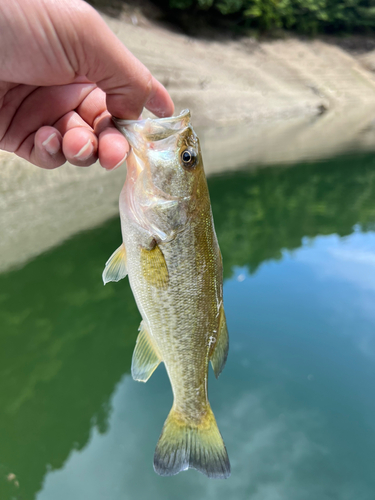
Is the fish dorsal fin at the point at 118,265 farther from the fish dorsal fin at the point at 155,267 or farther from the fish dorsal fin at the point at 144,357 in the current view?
the fish dorsal fin at the point at 144,357

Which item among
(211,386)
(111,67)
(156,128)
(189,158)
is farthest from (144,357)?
(211,386)

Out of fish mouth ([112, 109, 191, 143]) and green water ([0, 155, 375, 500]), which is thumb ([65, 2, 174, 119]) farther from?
green water ([0, 155, 375, 500])

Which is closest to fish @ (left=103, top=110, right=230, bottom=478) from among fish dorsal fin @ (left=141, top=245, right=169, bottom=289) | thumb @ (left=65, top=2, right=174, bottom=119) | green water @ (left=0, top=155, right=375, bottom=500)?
fish dorsal fin @ (left=141, top=245, right=169, bottom=289)

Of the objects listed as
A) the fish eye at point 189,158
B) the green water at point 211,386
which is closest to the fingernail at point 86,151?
the fish eye at point 189,158

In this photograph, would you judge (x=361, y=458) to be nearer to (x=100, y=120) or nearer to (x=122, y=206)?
(x=122, y=206)

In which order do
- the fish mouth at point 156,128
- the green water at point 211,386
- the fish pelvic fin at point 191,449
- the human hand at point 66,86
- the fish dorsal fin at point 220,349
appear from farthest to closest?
the green water at point 211,386
the fish dorsal fin at point 220,349
the fish pelvic fin at point 191,449
the fish mouth at point 156,128
the human hand at point 66,86

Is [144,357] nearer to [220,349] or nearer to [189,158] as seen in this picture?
[220,349]
